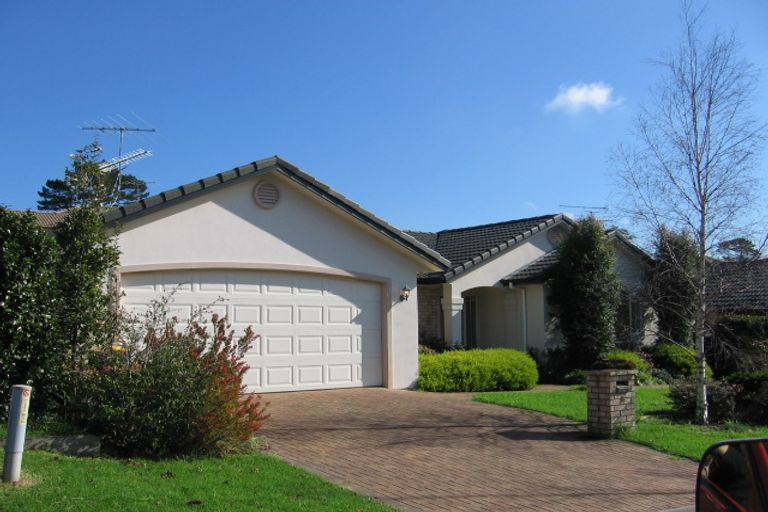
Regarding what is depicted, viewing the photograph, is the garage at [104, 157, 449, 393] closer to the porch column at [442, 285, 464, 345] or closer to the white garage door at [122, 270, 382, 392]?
the white garage door at [122, 270, 382, 392]

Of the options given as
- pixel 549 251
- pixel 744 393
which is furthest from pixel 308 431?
pixel 549 251

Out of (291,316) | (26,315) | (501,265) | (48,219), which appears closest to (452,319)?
(501,265)

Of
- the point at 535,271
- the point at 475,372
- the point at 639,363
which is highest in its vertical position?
the point at 535,271

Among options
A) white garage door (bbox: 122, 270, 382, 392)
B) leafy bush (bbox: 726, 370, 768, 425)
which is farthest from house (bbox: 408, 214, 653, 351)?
leafy bush (bbox: 726, 370, 768, 425)

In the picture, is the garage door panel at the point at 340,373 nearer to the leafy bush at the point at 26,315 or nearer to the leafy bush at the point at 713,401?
the leafy bush at the point at 713,401

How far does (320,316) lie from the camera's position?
14.7 metres

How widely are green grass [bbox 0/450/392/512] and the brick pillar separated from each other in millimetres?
4987

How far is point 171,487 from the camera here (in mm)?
6629

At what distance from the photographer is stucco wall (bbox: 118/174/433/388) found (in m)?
12.8

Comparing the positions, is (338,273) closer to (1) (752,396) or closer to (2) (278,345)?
(2) (278,345)

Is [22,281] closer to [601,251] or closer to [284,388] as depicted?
[284,388]

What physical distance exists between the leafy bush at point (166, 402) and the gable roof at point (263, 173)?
3.92 m

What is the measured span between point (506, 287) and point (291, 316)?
9290 mm

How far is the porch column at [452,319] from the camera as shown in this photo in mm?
19875
